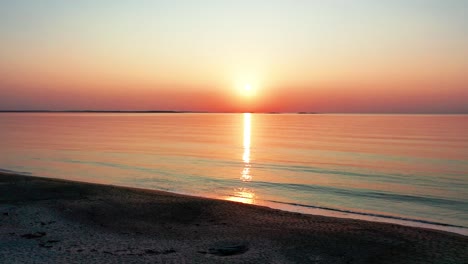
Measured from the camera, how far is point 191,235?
1723 cm

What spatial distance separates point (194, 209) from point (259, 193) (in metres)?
8.33

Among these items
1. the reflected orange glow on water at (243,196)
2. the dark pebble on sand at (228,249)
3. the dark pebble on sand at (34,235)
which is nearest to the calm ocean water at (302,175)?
the reflected orange glow on water at (243,196)

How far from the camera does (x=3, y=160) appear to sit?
46406mm

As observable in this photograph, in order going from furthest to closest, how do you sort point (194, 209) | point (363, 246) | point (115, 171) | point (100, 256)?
point (115, 171) → point (194, 209) → point (363, 246) → point (100, 256)

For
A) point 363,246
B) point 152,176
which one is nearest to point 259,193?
point 152,176

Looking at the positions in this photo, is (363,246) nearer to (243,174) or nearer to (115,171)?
(243,174)

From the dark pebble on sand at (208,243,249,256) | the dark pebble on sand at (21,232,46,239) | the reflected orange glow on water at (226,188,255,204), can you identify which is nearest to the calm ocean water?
the reflected orange glow on water at (226,188,255,204)

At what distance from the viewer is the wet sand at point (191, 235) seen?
14.5 metres

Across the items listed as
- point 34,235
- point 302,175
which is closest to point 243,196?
point 302,175

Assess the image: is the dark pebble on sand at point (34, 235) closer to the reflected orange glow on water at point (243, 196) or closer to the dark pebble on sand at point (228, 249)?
the dark pebble on sand at point (228, 249)

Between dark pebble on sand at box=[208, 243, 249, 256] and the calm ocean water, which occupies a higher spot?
the calm ocean water

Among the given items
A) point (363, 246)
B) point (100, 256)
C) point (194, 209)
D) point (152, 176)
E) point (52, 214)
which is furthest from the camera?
point (152, 176)

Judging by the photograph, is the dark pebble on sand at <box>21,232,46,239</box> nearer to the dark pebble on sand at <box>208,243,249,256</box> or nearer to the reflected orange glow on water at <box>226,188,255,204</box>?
the dark pebble on sand at <box>208,243,249,256</box>

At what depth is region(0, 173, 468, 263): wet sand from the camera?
47.6 feet
